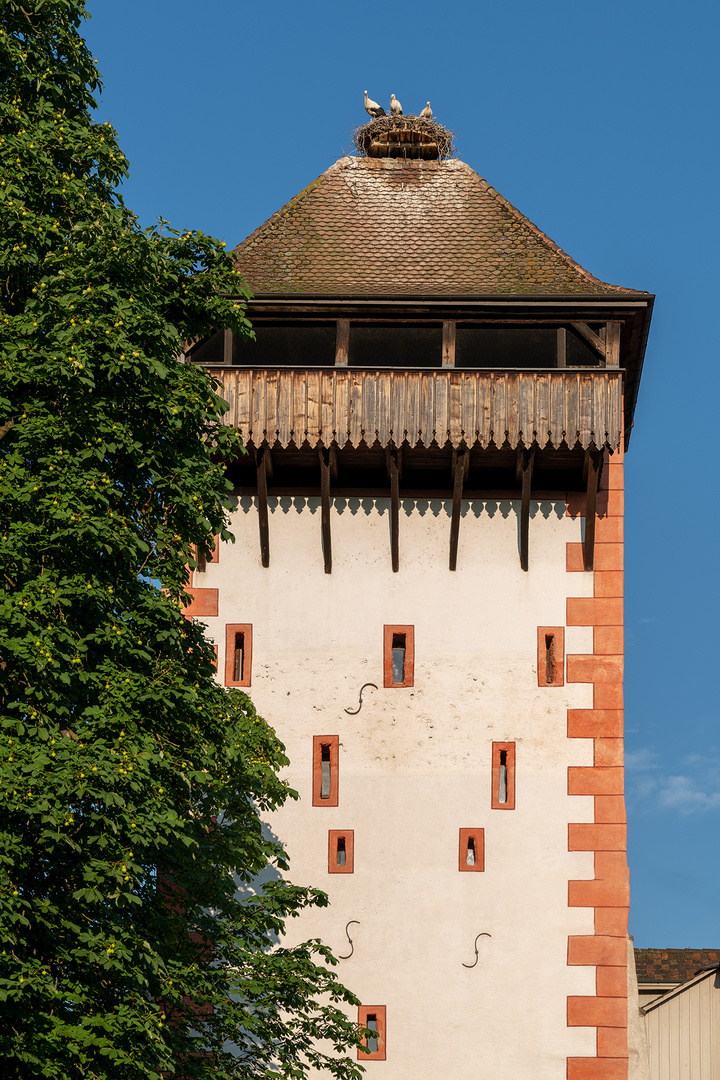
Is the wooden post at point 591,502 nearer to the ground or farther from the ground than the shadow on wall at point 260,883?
farther from the ground

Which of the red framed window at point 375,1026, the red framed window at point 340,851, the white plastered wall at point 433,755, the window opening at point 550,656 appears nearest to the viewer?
the red framed window at point 375,1026

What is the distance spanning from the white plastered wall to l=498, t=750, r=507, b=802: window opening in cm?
17

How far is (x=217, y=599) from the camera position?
76.3 ft

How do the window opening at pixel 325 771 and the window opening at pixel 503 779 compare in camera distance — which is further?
the window opening at pixel 325 771

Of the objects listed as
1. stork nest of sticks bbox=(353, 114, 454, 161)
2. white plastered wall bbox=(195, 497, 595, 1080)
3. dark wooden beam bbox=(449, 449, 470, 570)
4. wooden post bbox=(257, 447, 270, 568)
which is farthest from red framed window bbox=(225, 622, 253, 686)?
stork nest of sticks bbox=(353, 114, 454, 161)

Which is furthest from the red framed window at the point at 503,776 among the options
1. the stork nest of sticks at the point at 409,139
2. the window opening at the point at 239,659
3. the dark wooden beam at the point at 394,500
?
the stork nest of sticks at the point at 409,139

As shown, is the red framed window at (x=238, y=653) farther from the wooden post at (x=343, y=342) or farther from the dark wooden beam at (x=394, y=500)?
the wooden post at (x=343, y=342)

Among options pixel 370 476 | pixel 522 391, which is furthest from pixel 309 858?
pixel 522 391

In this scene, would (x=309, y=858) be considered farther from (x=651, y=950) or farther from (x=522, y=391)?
(x=651, y=950)

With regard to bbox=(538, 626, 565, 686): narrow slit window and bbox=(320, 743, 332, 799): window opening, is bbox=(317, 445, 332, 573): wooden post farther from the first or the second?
bbox=(538, 626, 565, 686): narrow slit window

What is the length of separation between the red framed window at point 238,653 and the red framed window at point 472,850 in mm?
3509

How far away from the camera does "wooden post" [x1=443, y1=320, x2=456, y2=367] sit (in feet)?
76.8

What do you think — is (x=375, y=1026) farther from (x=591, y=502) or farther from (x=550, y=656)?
(x=591, y=502)

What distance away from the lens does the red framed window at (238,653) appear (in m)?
22.9
